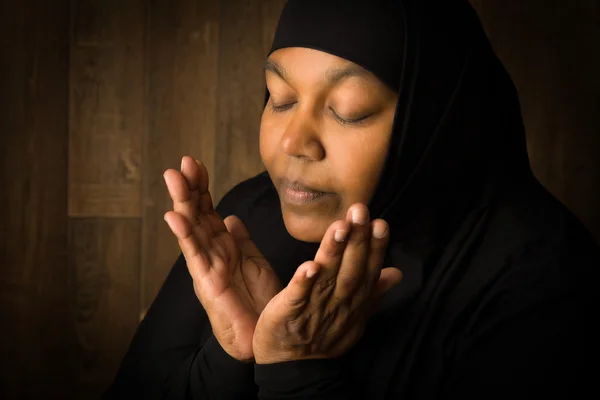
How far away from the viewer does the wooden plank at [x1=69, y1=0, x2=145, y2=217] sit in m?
1.61

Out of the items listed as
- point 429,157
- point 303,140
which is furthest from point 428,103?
point 303,140

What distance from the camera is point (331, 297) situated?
0.83 metres

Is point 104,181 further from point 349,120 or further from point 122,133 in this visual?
point 349,120

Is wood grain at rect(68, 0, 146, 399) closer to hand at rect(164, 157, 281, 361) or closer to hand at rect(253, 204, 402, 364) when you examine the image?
hand at rect(164, 157, 281, 361)

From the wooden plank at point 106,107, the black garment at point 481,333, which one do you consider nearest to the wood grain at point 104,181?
the wooden plank at point 106,107

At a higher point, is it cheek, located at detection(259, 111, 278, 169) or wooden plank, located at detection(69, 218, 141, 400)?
cheek, located at detection(259, 111, 278, 169)

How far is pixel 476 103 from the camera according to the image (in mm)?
1013

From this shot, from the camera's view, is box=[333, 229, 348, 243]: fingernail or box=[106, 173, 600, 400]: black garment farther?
box=[106, 173, 600, 400]: black garment

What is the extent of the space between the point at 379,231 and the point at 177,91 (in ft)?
3.15

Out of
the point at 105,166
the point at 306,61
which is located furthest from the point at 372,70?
the point at 105,166

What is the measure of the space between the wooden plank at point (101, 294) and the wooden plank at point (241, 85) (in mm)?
245

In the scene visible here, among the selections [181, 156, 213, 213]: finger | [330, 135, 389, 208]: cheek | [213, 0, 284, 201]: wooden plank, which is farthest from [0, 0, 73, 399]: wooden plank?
[330, 135, 389, 208]: cheek

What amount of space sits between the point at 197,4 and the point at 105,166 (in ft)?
1.35

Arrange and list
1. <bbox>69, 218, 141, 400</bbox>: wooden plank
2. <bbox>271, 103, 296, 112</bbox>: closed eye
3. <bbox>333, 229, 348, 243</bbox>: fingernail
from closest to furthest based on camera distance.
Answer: <bbox>333, 229, 348, 243</bbox>: fingernail < <bbox>271, 103, 296, 112</bbox>: closed eye < <bbox>69, 218, 141, 400</bbox>: wooden plank
